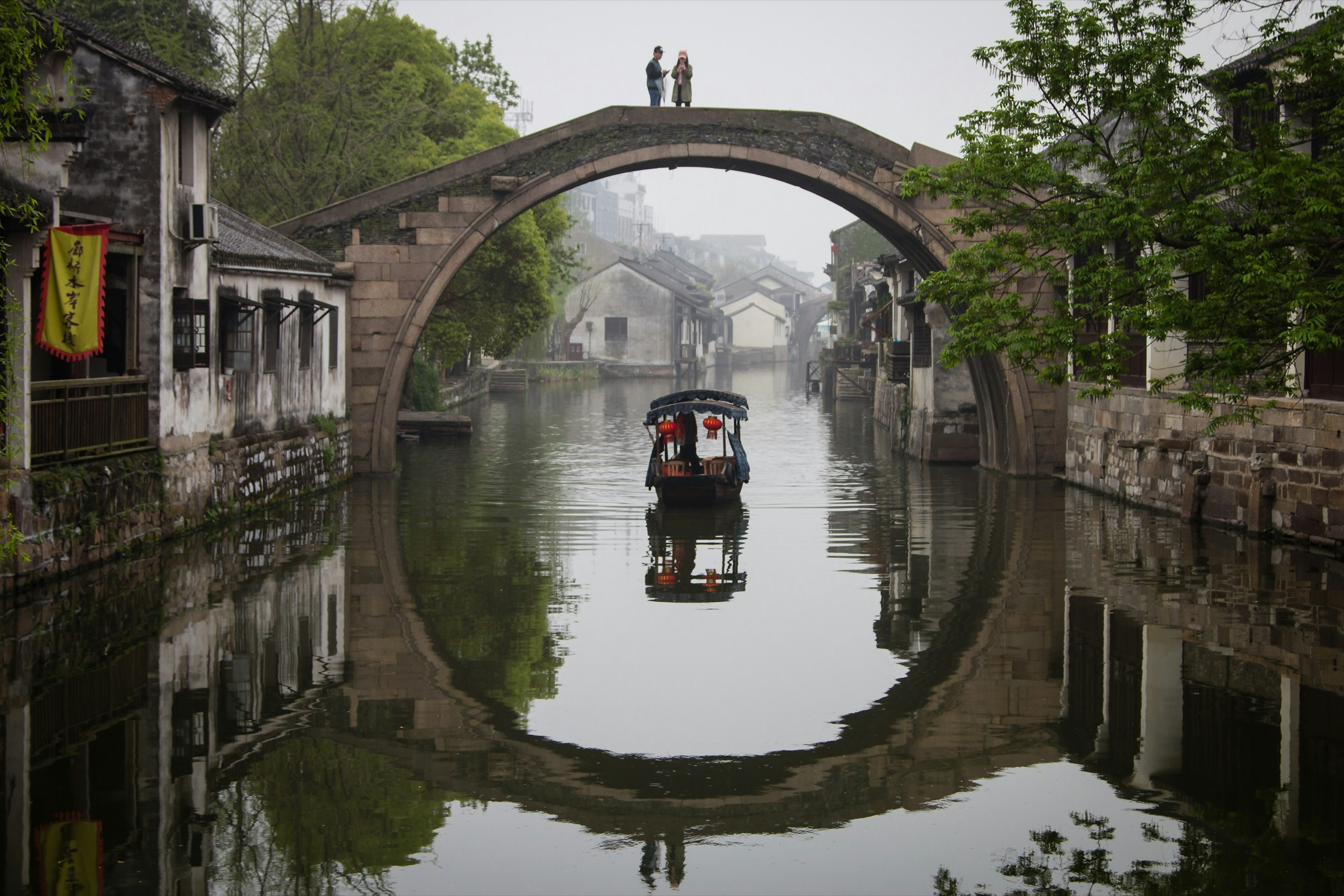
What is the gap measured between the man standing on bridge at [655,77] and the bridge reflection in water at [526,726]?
12808 millimetres

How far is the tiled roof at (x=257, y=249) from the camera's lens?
55.9ft

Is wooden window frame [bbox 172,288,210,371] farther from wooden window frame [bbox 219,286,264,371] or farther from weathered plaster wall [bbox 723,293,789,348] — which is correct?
weathered plaster wall [bbox 723,293,789,348]

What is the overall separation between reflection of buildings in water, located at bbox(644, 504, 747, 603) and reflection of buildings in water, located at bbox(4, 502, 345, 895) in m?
3.12

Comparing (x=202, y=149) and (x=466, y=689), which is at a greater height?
(x=202, y=149)

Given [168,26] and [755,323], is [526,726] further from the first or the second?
[755,323]

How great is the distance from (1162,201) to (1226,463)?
17.6 ft

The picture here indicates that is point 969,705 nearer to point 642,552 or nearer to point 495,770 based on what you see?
point 495,770

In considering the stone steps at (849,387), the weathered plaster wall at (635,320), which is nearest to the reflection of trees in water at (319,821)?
the stone steps at (849,387)

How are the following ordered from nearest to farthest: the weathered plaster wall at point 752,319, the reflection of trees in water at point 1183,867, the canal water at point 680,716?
1. the reflection of trees in water at point 1183,867
2. the canal water at point 680,716
3. the weathered plaster wall at point 752,319

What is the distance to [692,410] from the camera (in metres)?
20.4

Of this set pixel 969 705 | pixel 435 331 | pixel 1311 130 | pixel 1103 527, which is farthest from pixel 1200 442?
pixel 435 331

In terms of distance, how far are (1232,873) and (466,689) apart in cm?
506

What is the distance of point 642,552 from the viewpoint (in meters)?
15.9

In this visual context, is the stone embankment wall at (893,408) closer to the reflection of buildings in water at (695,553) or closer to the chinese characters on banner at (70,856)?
the reflection of buildings in water at (695,553)
